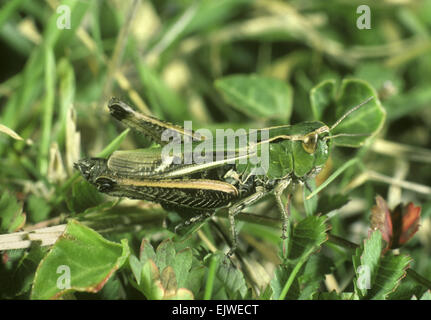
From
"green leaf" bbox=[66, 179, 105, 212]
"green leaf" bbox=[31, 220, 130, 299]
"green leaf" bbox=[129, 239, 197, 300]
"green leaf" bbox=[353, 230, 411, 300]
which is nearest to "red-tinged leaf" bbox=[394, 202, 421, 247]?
"green leaf" bbox=[353, 230, 411, 300]

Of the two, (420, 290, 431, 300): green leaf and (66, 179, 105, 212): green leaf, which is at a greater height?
(66, 179, 105, 212): green leaf

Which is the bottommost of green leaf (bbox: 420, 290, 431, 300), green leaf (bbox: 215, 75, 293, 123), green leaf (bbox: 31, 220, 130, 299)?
green leaf (bbox: 420, 290, 431, 300)

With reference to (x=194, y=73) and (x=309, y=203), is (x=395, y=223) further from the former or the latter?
(x=194, y=73)

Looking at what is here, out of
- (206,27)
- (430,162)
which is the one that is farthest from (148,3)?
(430,162)

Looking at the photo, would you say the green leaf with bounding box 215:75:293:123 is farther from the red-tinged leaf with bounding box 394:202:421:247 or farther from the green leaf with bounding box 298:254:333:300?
the green leaf with bounding box 298:254:333:300

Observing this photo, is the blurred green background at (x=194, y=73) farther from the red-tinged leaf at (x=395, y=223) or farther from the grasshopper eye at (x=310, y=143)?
the grasshopper eye at (x=310, y=143)

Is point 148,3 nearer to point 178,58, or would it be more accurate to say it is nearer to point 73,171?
point 178,58
